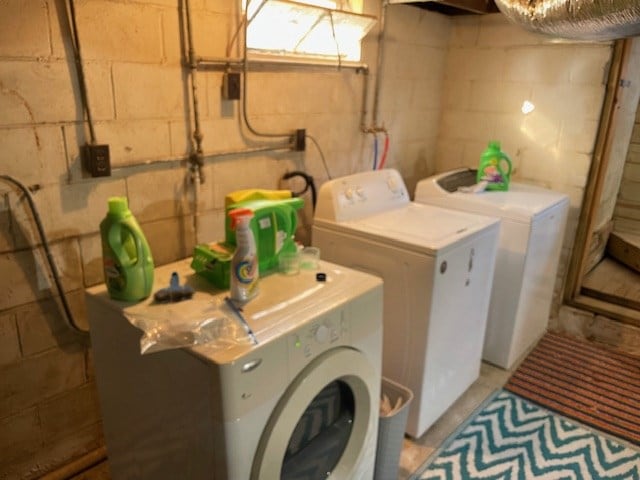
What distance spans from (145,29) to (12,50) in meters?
0.41

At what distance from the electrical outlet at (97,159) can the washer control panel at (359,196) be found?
92 cm

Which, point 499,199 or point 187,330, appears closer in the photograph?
point 187,330

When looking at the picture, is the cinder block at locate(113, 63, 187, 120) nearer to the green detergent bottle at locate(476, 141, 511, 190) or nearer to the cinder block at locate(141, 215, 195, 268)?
the cinder block at locate(141, 215, 195, 268)

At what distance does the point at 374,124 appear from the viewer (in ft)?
8.91

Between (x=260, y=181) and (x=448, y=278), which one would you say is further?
(x=260, y=181)

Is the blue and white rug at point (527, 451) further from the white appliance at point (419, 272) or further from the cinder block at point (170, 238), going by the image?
the cinder block at point (170, 238)

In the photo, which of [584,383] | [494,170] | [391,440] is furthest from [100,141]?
[584,383]

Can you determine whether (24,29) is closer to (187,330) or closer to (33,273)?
(33,273)

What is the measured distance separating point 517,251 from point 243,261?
1605 millimetres

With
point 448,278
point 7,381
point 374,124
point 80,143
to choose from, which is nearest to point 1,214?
point 80,143

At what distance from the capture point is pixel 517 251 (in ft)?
8.05

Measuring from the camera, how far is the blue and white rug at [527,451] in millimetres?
2016

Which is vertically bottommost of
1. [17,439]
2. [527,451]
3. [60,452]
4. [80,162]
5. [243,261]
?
[527,451]

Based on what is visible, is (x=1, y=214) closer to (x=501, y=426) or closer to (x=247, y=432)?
(x=247, y=432)
